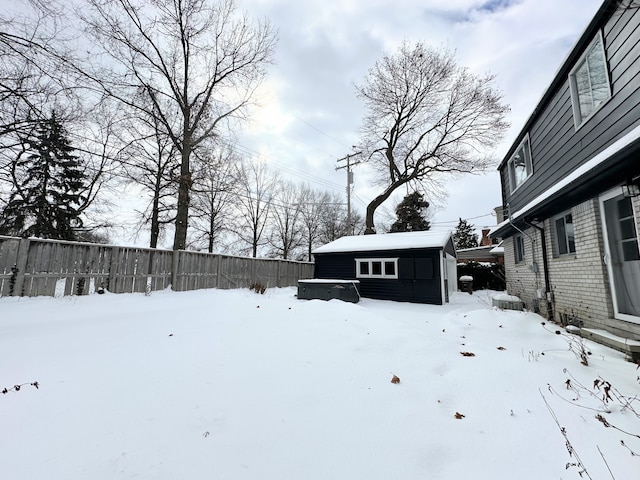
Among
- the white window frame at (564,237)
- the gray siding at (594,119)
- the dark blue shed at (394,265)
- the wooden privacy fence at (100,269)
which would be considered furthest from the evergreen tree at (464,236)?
the wooden privacy fence at (100,269)

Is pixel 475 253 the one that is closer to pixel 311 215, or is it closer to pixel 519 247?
pixel 311 215

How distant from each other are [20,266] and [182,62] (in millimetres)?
9912

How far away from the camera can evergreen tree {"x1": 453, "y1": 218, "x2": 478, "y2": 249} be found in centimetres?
2900

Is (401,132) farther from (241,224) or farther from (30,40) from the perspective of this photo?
(30,40)

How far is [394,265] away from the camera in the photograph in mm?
10945

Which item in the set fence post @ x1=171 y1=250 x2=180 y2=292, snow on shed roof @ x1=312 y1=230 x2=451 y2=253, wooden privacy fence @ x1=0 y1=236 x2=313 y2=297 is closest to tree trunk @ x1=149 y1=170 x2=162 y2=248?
wooden privacy fence @ x1=0 y1=236 x2=313 y2=297

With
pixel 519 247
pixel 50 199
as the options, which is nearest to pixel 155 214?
pixel 50 199

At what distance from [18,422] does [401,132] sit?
19048mm

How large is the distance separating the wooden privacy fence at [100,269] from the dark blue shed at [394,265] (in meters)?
4.40

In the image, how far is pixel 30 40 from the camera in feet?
13.0

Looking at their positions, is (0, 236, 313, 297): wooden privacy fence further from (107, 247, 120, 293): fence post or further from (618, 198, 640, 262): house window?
(618, 198, 640, 262): house window

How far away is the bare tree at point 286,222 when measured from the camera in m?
24.7

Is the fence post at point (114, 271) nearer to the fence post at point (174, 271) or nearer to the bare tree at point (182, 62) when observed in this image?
the fence post at point (174, 271)

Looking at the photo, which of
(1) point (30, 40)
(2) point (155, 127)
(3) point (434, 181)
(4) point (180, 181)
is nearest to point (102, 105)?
(2) point (155, 127)
